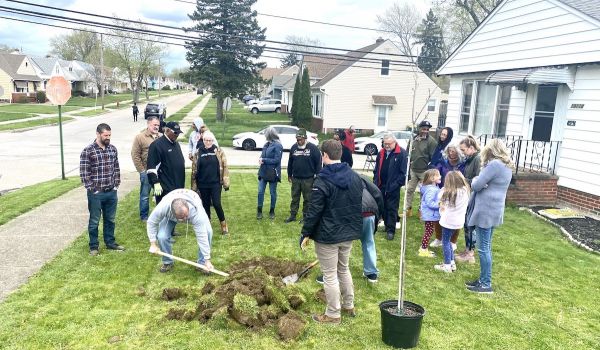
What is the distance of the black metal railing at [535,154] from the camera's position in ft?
35.1

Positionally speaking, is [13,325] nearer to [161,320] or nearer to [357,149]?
[161,320]

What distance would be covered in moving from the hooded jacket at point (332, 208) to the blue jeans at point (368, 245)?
0.94 meters

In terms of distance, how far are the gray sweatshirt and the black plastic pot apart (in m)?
2.46

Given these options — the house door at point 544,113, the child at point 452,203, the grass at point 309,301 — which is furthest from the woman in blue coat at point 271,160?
the house door at point 544,113

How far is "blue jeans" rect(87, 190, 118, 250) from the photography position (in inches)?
250

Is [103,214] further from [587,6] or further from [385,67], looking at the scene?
[385,67]

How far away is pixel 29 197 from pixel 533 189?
11992mm

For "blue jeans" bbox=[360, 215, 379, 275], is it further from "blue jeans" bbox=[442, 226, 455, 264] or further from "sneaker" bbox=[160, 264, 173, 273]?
"sneaker" bbox=[160, 264, 173, 273]

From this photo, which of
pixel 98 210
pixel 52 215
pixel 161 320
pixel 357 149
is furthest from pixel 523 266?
pixel 357 149

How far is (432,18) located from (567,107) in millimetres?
56061

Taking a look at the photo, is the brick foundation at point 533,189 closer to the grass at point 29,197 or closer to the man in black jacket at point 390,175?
the man in black jacket at point 390,175

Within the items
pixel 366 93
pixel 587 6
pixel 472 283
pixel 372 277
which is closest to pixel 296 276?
pixel 372 277

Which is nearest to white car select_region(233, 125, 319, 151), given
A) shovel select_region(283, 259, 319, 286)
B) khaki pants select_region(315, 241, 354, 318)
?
shovel select_region(283, 259, 319, 286)

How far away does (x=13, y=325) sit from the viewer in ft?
14.4
